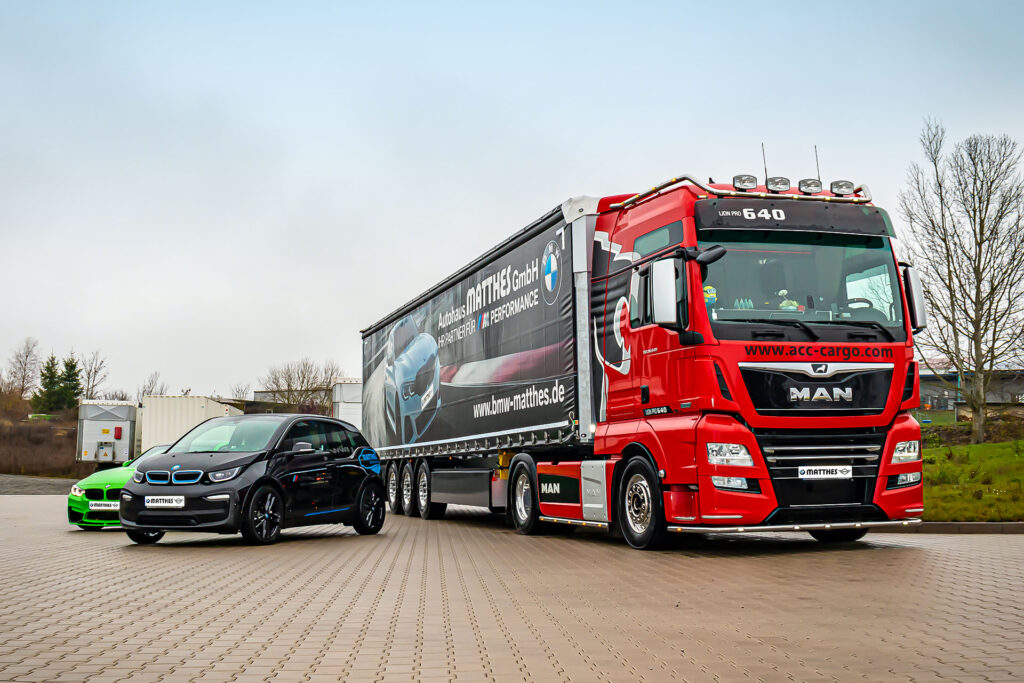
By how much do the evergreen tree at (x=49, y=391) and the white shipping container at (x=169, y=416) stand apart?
46.9 metres

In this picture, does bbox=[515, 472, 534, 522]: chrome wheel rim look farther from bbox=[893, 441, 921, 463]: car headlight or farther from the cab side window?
bbox=[893, 441, 921, 463]: car headlight

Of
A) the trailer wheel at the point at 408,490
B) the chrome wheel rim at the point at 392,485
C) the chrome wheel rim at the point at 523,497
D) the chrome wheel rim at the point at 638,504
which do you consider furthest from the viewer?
the chrome wheel rim at the point at 392,485

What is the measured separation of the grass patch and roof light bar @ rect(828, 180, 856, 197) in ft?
20.1

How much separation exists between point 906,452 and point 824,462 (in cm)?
104

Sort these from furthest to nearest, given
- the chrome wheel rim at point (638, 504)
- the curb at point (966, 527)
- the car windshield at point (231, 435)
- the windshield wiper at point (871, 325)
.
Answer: the curb at point (966, 527) < the car windshield at point (231, 435) < the chrome wheel rim at point (638, 504) < the windshield wiper at point (871, 325)

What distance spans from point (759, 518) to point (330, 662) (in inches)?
234

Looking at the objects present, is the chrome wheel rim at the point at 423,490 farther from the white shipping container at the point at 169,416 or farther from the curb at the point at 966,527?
the white shipping container at the point at 169,416

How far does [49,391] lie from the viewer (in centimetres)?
8512

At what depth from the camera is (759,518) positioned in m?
10.4

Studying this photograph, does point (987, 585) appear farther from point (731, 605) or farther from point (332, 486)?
point (332, 486)

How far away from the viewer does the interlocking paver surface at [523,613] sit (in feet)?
17.9

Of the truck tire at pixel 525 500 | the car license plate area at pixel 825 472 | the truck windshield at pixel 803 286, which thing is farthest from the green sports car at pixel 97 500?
the car license plate area at pixel 825 472

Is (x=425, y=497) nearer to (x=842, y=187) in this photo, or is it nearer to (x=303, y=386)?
(x=842, y=187)

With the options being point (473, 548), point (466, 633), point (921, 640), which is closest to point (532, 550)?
point (473, 548)
